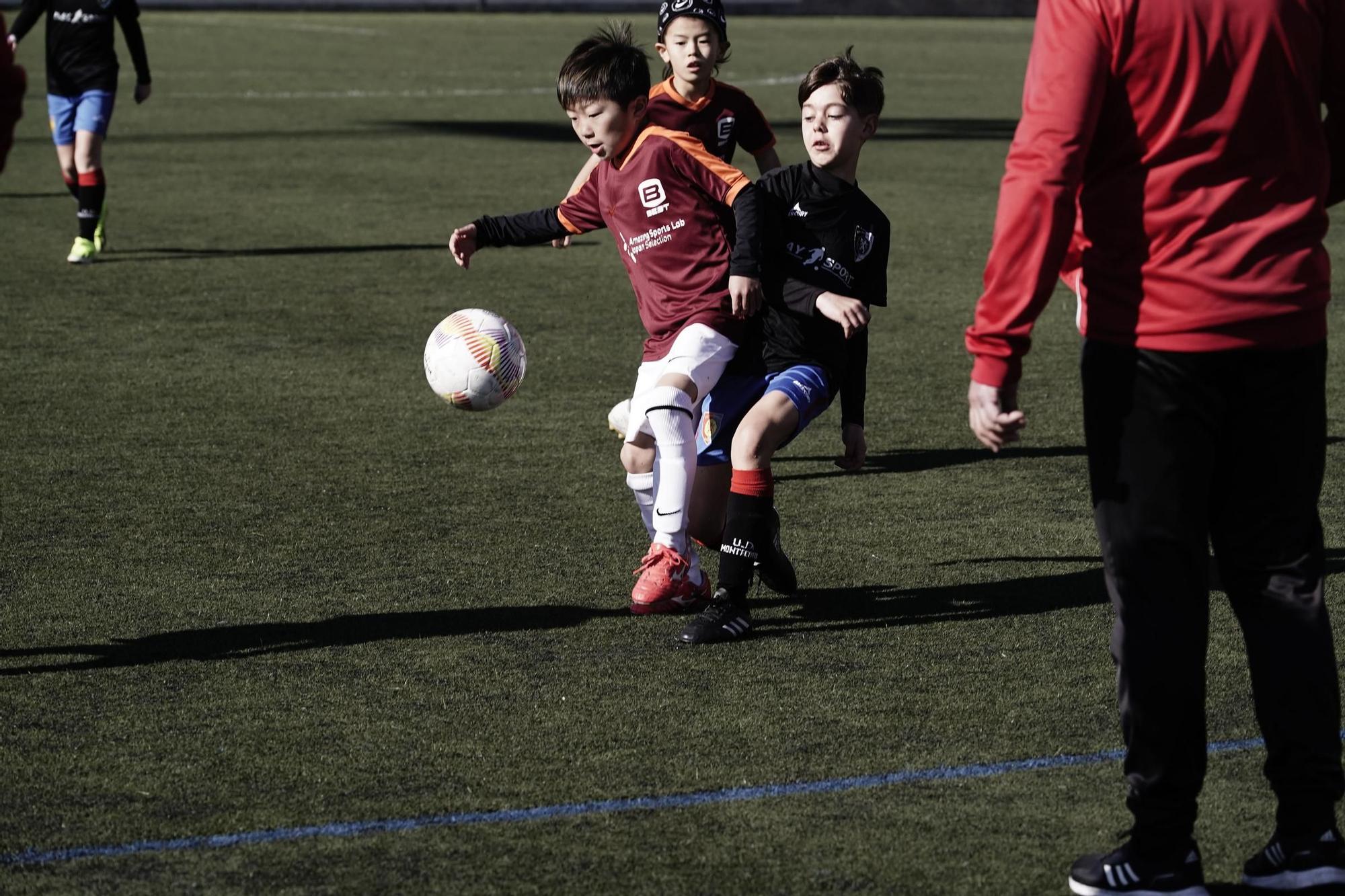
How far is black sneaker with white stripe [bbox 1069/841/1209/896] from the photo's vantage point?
361 cm

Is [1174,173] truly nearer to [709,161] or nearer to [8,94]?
[709,161]

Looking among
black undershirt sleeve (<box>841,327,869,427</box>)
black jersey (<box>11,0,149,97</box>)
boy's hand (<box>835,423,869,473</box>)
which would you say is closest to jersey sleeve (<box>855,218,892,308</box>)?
black undershirt sleeve (<box>841,327,869,427</box>)

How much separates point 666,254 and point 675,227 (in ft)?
0.28

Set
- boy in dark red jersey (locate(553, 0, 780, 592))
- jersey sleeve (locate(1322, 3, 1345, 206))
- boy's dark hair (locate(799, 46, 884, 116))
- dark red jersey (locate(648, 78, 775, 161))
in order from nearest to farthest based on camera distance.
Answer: jersey sleeve (locate(1322, 3, 1345, 206))
boy's dark hair (locate(799, 46, 884, 116))
boy in dark red jersey (locate(553, 0, 780, 592))
dark red jersey (locate(648, 78, 775, 161))

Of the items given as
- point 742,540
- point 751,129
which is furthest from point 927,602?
point 751,129

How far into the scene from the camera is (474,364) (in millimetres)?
6211

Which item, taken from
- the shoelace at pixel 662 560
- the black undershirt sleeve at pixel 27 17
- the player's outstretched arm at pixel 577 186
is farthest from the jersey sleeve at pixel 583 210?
the black undershirt sleeve at pixel 27 17

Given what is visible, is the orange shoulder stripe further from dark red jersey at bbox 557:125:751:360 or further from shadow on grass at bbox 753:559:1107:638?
shadow on grass at bbox 753:559:1107:638

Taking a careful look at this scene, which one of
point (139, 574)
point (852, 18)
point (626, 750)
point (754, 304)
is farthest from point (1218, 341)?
point (852, 18)

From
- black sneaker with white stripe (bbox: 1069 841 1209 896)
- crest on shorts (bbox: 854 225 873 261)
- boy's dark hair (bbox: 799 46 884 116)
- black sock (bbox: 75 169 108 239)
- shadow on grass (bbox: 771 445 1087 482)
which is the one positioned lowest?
black sock (bbox: 75 169 108 239)

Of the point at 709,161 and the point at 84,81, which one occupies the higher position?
the point at 709,161

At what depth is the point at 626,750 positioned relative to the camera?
452 centimetres

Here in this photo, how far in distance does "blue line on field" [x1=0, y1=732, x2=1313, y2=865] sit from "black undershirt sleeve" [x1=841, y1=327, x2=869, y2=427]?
1537 mm

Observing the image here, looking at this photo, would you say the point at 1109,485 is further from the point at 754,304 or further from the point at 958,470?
the point at 958,470
